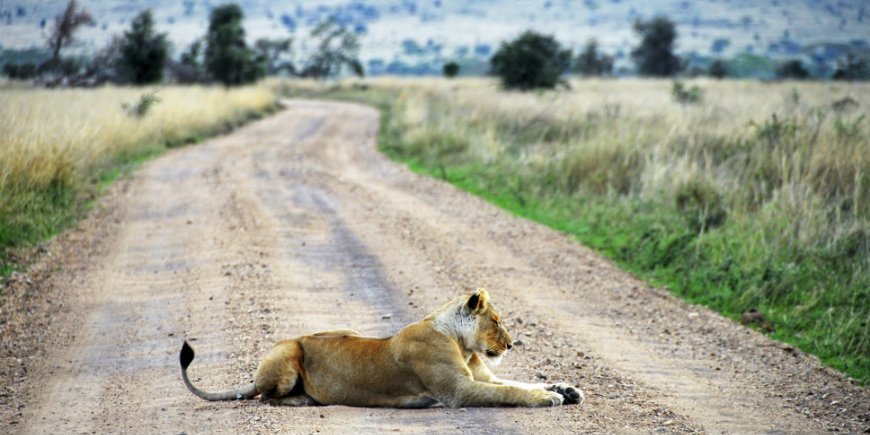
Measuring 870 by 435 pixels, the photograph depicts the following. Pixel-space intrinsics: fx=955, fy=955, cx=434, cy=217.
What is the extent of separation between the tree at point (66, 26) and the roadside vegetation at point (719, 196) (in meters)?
18.8

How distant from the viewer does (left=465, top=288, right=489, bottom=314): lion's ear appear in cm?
589

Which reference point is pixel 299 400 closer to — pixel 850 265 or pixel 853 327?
pixel 853 327

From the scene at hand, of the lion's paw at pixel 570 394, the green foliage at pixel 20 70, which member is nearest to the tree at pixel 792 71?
the green foliage at pixel 20 70

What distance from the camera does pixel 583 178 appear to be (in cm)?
1570

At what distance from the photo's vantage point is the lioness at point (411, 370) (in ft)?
19.4

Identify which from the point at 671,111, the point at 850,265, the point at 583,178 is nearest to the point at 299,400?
the point at 850,265

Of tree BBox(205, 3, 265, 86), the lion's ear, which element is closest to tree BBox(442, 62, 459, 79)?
tree BBox(205, 3, 265, 86)

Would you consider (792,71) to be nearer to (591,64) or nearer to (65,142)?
(591,64)

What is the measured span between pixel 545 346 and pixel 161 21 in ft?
412

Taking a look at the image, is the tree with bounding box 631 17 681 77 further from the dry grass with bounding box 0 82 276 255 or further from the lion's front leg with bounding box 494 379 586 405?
the lion's front leg with bounding box 494 379 586 405

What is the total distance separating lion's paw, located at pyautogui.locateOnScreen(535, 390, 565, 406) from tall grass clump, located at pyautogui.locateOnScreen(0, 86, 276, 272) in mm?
7196

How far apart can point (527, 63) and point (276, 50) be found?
55970mm

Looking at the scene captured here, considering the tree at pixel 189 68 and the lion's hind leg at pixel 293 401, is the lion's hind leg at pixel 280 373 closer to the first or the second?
the lion's hind leg at pixel 293 401

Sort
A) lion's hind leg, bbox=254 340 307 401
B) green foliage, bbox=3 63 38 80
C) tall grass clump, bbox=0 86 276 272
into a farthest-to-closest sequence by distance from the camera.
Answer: green foliage, bbox=3 63 38 80 → tall grass clump, bbox=0 86 276 272 → lion's hind leg, bbox=254 340 307 401
